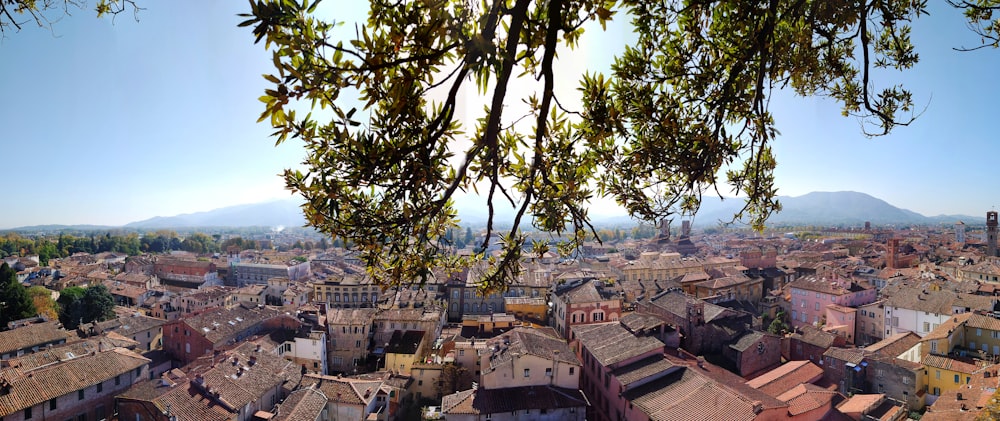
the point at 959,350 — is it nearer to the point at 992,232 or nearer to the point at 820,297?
the point at 820,297

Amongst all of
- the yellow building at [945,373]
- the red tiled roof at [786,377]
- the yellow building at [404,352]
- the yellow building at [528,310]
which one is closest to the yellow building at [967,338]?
the yellow building at [945,373]

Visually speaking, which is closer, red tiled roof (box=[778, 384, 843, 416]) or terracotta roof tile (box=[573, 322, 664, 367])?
red tiled roof (box=[778, 384, 843, 416])

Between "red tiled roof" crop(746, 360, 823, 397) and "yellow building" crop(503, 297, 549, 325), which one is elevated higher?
"yellow building" crop(503, 297, 549, 325)

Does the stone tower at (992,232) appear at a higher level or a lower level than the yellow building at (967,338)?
higher

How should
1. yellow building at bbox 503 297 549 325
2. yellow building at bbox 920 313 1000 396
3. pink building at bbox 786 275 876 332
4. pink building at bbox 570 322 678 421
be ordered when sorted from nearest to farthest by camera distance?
pink building at bbox 570 322 678 421 < yellow building at bbox 920 313 1000 396 < yellow building at bbox 503 297 549 325 < pink building at bbox 786 275 876 332

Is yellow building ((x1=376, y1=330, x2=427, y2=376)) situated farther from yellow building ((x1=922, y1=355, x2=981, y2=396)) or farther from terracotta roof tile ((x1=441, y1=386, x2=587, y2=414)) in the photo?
yellow building ((x1=922, y1=355, x2=981, y2=396))

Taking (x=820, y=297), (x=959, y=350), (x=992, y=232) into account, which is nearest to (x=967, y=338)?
(x=959, y=350)

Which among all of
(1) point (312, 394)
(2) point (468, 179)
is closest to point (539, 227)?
(2) point (468, 179)

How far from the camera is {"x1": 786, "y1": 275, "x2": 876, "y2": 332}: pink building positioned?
34.5 m

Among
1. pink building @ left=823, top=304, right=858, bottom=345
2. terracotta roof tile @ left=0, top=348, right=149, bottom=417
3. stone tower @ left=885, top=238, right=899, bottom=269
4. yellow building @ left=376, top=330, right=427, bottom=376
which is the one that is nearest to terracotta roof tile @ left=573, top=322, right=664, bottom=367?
yellow building @ left=376, top=330, right=427, bottom=376

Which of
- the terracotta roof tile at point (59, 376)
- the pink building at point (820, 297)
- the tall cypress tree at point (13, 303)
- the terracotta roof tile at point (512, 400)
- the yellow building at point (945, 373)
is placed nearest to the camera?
the terracotta roof tile at point (512, 400)

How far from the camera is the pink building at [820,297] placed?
34531mm

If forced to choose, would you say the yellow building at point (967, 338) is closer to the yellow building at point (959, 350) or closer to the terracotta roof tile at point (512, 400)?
the yellow building at point (959, 350)

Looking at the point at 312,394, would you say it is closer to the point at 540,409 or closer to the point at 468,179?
the point at 540,409
